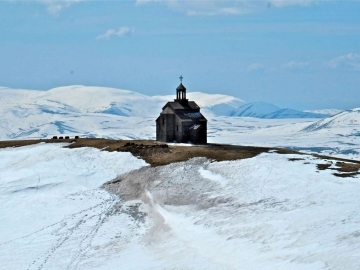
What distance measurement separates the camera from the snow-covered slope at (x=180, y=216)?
4219 cm

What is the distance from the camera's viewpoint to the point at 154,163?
69.9 metres

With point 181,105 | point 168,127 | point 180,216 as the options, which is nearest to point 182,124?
point 168,127

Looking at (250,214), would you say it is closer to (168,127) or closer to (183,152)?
(183,152)

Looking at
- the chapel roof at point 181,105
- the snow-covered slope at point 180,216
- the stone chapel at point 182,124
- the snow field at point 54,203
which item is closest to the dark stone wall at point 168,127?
the stone chapel at point 182,124

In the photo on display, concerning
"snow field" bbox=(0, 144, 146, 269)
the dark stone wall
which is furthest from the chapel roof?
"snow field" bbox=(0, 144, 146, 269)

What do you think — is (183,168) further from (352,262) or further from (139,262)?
(352,262)

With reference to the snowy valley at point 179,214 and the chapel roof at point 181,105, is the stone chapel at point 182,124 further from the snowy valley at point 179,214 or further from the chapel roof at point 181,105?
the snowy valley at point 179,214

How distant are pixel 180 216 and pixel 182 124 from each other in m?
30.0

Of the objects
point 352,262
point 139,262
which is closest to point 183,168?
point 139,262

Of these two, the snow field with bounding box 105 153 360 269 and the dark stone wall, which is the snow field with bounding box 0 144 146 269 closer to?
the snow field with bounding box 105 153 360 269

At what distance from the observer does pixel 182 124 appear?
3253 inches

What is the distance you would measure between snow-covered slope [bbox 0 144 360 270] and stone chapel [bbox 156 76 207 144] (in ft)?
34.7

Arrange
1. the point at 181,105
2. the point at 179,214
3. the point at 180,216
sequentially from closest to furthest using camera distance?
the point at 180,216 < the point at 179,214 < the point at 181,105

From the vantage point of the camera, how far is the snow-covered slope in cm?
4219
